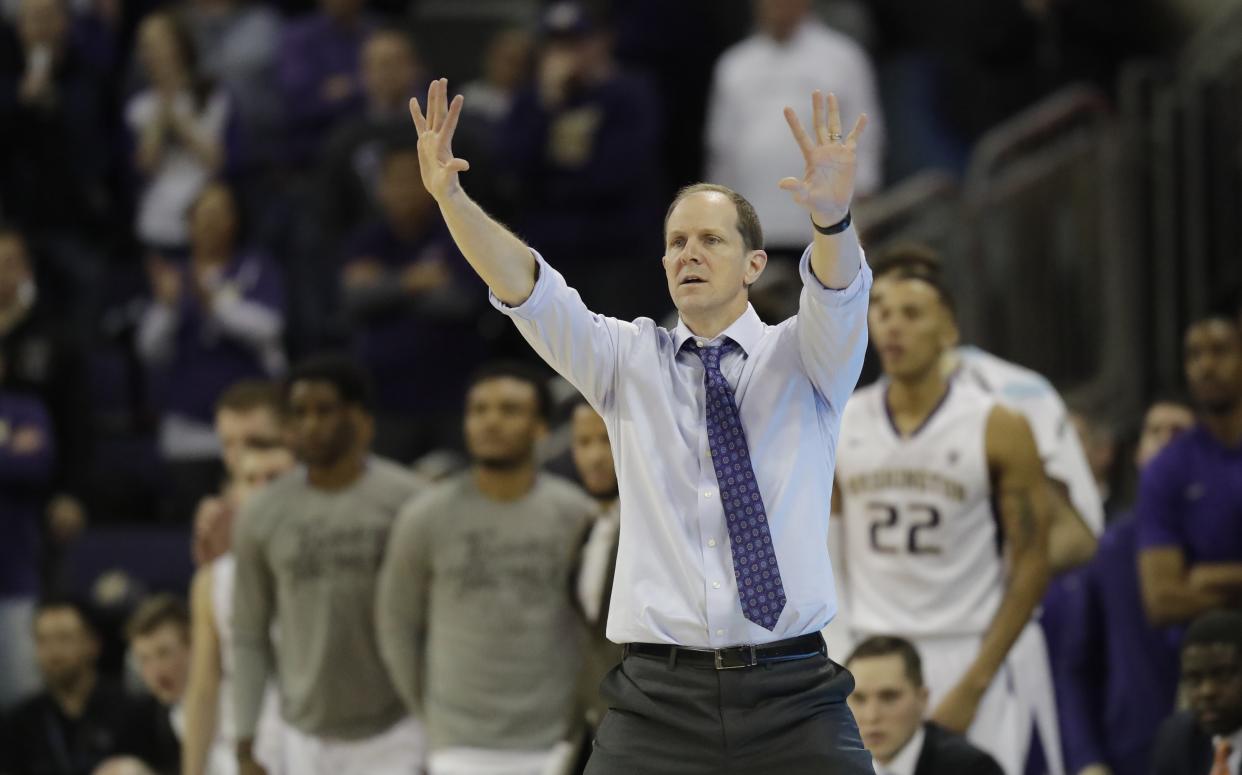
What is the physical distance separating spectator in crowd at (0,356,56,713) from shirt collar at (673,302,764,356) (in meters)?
6.21

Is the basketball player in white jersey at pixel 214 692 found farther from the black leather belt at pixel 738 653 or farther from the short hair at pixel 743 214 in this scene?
the short hair at pixel 743 214

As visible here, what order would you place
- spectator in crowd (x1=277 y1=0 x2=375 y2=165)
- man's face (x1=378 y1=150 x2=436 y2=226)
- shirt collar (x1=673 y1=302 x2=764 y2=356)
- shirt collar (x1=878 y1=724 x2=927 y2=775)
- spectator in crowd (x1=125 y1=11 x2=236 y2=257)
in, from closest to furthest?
shirt collar (x1=673 y1=302 x2=764 y2=356) < shirt collar (x1=878 y1=724 x2=927 y2=775) < man's face (x1=378 y1=150 x2=436 y2=226) < spectator in crowd (x1=125 y1=11 x2=236 y2=257) < spectator in crowd (x1=277 y1=0 x2=375 y2=165)

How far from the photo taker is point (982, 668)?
23.2ft

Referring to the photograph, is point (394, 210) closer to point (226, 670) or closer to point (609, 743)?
point (226, 670)

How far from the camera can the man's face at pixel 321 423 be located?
325 inches

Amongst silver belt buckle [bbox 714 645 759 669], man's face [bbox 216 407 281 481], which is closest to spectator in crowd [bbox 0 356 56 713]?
man's face [bbox 216 407 281 481]

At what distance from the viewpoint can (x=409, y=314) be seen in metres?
10.7

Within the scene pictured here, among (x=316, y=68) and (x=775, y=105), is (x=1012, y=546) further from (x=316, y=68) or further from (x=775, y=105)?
(x=316, y=68)

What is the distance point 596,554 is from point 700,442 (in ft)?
8.99

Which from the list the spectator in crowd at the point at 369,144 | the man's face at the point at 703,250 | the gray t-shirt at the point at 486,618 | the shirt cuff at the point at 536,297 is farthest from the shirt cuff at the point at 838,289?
the spectator in crowd at the point at 369,144

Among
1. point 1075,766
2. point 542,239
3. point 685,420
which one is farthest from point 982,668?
point 542,239

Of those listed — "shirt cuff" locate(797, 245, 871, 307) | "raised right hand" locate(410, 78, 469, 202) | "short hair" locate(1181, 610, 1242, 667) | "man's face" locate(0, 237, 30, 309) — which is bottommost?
"short hair" locate(1181, 610, 1242, 667)

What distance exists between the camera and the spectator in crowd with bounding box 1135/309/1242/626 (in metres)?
7.78

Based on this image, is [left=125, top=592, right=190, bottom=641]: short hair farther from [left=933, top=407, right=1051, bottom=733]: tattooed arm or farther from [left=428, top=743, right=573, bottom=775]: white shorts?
[left=933, top=407, right=1051, bottom=733]: tattooed arm
